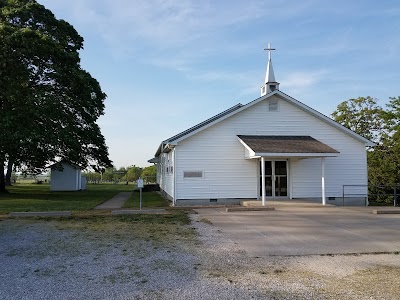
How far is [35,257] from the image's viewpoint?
25.6ft

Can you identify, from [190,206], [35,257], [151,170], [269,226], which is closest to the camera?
[35,257]

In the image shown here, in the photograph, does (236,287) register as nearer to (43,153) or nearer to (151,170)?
(43,153)

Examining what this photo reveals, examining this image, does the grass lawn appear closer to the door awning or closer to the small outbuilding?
the small outbuilding

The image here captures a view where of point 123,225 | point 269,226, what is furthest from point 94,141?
point 269,226

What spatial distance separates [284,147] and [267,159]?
186cm

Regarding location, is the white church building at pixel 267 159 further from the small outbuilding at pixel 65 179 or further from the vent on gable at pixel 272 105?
the small outbuilding at pixel 65 179

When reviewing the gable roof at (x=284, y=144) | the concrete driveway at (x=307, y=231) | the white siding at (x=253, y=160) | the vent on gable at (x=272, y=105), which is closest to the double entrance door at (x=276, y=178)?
the white siding at (x=253, y=160)

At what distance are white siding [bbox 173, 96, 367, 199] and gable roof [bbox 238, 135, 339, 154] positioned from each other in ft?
1.73

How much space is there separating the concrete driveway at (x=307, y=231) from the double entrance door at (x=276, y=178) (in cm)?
350

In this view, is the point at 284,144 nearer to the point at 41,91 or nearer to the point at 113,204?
the point at 113,204

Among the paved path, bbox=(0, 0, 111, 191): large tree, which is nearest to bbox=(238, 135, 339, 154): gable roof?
the paved path

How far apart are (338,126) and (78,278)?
17.3 metres

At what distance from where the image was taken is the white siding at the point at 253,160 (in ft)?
62.6

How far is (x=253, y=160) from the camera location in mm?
19656
